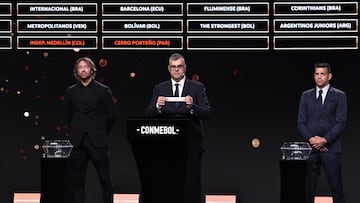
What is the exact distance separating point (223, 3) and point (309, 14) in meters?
0.90

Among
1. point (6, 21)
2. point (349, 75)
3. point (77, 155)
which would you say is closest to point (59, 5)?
point (6, 21)

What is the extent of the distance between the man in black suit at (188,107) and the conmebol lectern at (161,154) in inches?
13.8

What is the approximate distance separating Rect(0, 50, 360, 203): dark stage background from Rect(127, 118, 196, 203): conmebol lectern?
241 centimetres

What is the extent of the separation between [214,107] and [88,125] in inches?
62.1

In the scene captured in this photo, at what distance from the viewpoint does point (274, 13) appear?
7.94 meters

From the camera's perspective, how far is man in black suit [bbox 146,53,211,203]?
6.17 m

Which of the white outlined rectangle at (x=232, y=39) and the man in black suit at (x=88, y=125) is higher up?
the white outlined rectangle at (x=232, y=39)

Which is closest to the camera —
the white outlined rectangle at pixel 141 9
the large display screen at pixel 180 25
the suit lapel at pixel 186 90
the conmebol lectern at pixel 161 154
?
the conmebol lectern at pixel 161 154

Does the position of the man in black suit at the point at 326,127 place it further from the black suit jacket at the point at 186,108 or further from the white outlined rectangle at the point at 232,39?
the black suit jacket at the point at 186,108

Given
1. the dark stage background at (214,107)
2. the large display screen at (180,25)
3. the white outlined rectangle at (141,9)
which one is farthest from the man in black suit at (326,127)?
the white outlined rectangle at (141,9)

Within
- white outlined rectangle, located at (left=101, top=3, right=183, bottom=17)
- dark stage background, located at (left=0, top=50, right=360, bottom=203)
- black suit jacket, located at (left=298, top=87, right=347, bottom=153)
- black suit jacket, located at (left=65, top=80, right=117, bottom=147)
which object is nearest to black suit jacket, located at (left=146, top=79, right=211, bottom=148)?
black suit jacket, located at (left=65, top=80, right=117, bottom=147)

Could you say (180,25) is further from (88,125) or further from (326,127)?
(326,127)

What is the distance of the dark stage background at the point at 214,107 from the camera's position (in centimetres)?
794

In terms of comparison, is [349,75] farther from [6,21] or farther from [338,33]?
[6,21]
